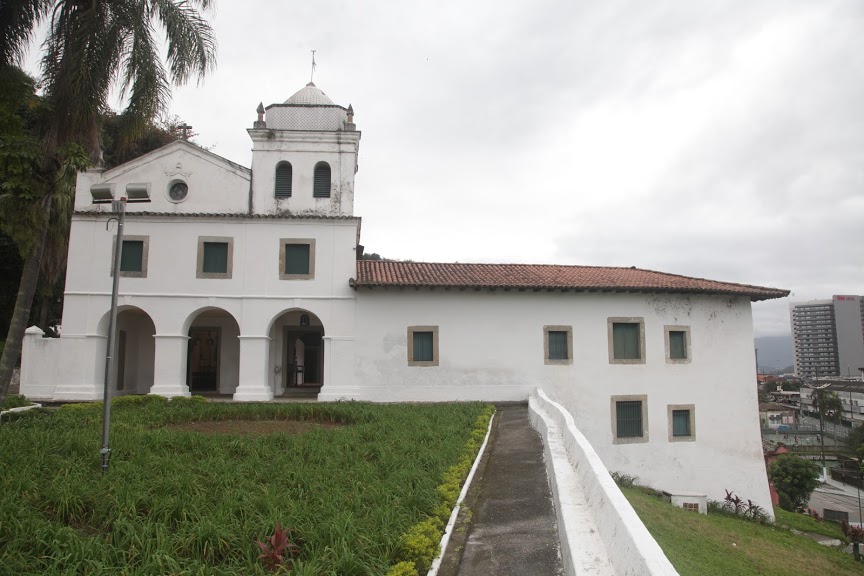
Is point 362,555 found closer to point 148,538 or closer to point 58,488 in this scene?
point 148,538

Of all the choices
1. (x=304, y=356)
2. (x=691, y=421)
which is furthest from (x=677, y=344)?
(x=304, y=356)

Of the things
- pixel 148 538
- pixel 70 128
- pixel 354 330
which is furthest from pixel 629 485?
pixel 70 128

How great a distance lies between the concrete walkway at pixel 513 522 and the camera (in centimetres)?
511

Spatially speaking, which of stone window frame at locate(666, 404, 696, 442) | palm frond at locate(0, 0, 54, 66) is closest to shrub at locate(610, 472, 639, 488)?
stone window frame at locate(666, 404, 696, 442)

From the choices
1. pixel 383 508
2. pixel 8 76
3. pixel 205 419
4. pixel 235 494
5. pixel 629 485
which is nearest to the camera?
pixel 383 508

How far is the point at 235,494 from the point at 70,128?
8.27m

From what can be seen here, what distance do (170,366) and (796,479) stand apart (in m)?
33.6

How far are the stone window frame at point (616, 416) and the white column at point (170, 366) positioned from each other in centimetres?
1278

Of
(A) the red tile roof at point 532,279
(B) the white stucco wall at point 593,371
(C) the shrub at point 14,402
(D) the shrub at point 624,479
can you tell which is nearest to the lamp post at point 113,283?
(C) the shrub at point 14,402

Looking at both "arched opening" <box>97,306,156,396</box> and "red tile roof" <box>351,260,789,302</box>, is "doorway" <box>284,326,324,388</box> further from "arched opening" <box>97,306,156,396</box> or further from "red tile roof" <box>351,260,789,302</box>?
"arched opening" <box>97,306,156,396</box>

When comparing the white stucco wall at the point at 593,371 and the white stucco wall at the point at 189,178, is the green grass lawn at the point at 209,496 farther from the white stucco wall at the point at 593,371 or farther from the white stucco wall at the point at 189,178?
the white stucco wall at the point at 189,178

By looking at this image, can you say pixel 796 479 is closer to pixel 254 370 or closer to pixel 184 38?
pixel 254 370

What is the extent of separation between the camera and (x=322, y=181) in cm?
1847

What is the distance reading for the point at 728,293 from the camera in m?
18.8
